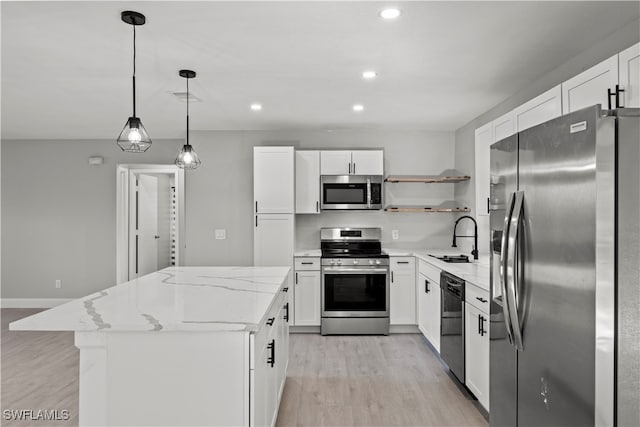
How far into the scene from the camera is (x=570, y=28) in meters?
2.30

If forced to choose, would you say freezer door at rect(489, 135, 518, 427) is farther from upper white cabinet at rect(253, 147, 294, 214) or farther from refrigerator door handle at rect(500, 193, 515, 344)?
upper white cabinet at rect(253, 147, 294, 214)

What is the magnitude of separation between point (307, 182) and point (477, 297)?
2645mm

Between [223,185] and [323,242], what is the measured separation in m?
1.48

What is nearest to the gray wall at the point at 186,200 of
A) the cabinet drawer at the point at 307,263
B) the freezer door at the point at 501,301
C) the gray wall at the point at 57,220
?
the gray wall at the point at 57,220

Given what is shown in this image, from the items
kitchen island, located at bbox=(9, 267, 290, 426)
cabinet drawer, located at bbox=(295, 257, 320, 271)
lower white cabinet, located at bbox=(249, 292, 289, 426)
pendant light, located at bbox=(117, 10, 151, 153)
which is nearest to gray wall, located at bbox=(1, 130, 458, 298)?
cabinet drawer, located at bbox=(295, 257, 320, 271)

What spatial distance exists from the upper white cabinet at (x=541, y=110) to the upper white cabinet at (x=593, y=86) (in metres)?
0.07

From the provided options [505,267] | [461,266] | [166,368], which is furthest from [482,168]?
[166,368]

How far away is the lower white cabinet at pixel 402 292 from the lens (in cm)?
458

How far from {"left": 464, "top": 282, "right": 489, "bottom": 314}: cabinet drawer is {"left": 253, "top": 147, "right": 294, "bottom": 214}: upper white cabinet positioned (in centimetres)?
236

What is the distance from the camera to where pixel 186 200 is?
522cm

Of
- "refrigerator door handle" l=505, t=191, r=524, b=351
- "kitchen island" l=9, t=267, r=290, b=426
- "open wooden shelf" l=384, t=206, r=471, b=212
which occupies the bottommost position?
"kitchen island" l=9, t=267, r=290, b=426

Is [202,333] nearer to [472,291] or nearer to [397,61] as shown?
[472,291]

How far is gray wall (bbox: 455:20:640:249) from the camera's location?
7.54ft

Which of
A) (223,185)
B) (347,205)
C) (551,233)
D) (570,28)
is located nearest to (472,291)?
(551,233)
